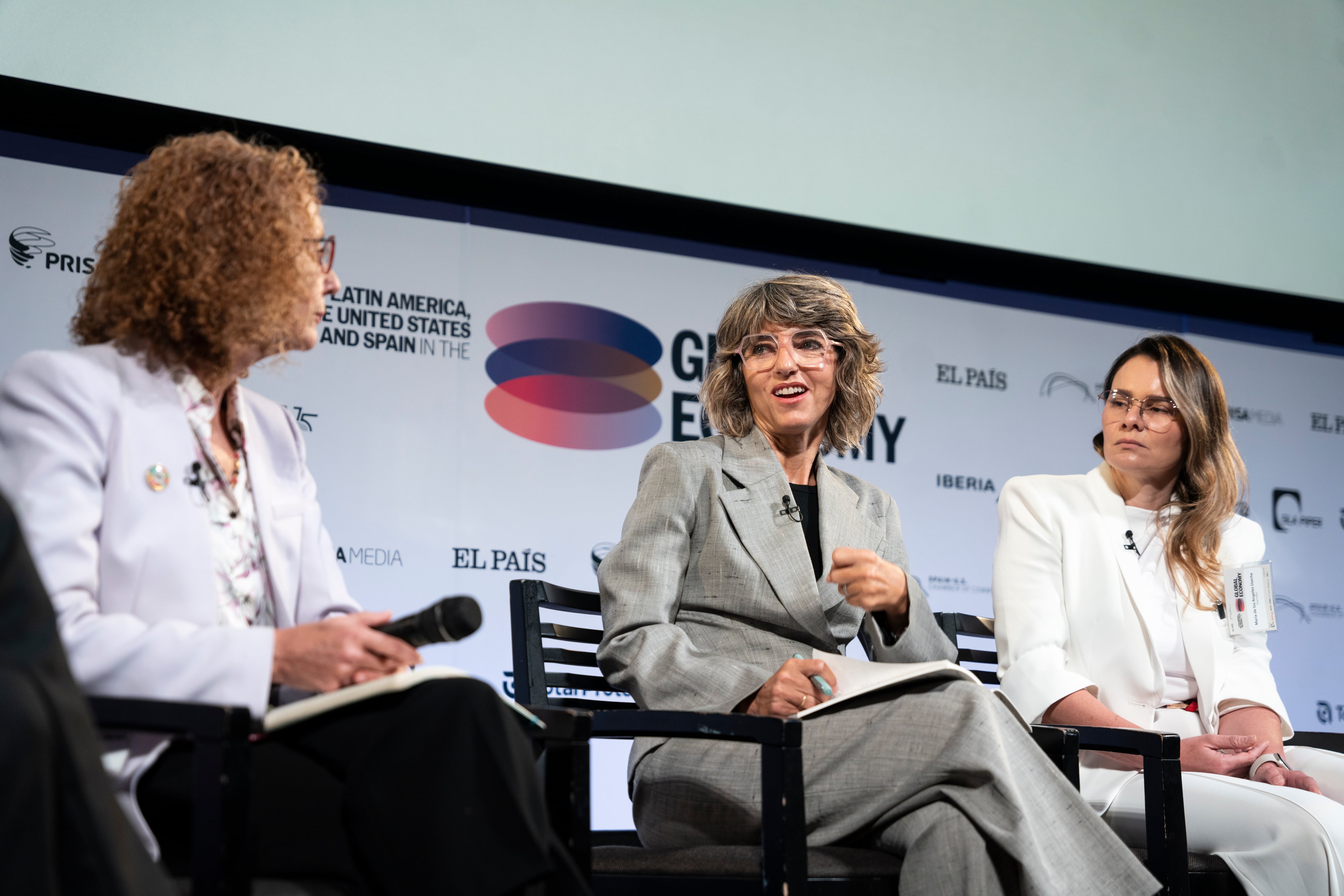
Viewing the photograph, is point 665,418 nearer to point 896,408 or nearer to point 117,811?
point 896,408

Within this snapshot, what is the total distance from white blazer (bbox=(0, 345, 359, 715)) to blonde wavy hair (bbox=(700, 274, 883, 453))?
1.16m

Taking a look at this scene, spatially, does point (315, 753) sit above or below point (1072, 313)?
below

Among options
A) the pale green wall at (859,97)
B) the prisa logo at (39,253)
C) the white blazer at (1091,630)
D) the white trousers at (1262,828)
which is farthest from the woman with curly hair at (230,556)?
the pale green wall at (859,97)

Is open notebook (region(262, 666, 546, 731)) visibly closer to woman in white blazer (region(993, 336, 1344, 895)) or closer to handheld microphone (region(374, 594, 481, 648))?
handheld microphone (region(374, 594, 481, 648))

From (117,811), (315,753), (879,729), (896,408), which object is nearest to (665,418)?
(896,408)

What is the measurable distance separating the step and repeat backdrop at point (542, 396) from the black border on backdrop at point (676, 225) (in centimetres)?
6

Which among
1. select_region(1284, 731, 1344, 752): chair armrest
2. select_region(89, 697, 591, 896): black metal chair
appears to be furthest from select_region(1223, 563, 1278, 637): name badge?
select_region(89, 697, 591, 896): black metal chair

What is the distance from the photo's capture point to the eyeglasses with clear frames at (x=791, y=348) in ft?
8.34

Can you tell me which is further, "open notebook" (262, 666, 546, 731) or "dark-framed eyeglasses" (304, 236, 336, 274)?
"dark-framed eyeglasses" (304, 236, 336, 274)

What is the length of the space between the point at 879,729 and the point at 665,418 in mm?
2571

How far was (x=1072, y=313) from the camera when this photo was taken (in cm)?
518

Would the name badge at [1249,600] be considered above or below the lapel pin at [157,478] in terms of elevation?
below

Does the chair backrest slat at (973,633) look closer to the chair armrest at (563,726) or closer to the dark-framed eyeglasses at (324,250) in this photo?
the chair armrest at (563,726)

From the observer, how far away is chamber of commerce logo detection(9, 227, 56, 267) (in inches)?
136
